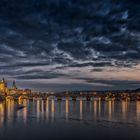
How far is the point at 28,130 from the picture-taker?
53406mm

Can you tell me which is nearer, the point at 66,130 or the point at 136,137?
the point at 136,137

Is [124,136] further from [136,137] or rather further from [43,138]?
[43,138]

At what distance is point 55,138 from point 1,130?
1205 centimetres

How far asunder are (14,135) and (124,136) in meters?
17.2

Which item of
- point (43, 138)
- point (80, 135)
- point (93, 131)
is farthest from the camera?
point (93, 131)

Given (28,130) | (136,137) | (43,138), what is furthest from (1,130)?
(136,137)

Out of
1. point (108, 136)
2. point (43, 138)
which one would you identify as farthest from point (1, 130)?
point (108, 136)

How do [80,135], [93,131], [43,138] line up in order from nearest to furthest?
[43,138] → [80,135] → [93,131]

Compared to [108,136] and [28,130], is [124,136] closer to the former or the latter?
[108,136]

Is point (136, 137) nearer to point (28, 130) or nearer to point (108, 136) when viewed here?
point (108, 136)

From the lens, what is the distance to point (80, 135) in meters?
48.8

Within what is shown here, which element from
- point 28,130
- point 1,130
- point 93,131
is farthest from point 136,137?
point 1,130

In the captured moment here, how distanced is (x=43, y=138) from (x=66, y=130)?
28.7 feet

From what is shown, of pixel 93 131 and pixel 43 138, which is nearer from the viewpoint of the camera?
pixel 43 138
